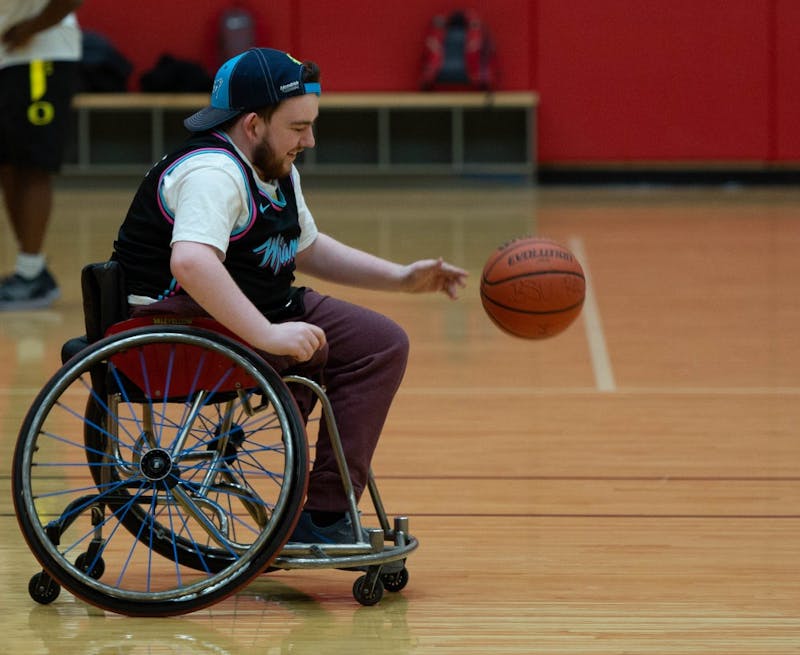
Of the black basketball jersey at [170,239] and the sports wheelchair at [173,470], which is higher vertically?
the black basketball jersey at [170,239]

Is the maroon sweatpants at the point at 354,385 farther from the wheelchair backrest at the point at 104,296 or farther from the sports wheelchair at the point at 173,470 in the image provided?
the wheelchair backrest at the point at 104,296

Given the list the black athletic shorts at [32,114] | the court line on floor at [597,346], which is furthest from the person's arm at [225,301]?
the black athletic shorts at [32,114]

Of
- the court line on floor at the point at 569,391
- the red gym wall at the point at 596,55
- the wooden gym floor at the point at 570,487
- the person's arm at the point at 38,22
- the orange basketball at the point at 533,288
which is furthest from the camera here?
the red gym wall at the point at 596,55

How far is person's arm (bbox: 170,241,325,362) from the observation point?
82.3 inches

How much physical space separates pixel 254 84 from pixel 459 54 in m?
8.45

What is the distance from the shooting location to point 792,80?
1054 centimetres

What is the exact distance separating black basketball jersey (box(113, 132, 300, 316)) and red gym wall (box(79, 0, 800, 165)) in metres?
8.62

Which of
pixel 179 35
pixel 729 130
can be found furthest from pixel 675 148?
pixel 179 35

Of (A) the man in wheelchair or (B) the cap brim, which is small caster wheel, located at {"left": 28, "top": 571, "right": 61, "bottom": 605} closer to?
(A) the man in wheelchair

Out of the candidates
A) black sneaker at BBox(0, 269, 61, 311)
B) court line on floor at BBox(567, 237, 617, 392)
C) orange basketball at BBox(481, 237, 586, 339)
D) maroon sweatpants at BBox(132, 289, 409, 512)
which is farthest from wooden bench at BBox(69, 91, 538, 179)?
maroon sweatpants at BBox(132, 289, 409, 512)

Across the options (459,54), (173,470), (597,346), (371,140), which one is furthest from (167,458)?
(371,140)

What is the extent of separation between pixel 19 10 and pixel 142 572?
334 centimetres

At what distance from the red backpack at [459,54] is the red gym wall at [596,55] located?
0.81ft

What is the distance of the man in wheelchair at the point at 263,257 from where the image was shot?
2.12m
